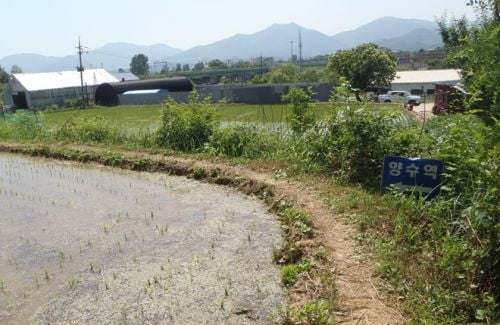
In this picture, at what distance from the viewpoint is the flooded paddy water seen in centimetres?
368

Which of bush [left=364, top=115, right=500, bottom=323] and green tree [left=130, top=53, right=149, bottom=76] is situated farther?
green tree [left=130, top=53, right=149, bottom=76]

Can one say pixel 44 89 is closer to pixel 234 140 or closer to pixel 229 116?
pixel 229 116

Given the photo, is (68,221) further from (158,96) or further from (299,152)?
(158,96)

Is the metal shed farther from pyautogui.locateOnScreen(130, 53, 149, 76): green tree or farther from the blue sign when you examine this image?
pyautogui.locateOnScreen(130, 53, 149, 76): green tree

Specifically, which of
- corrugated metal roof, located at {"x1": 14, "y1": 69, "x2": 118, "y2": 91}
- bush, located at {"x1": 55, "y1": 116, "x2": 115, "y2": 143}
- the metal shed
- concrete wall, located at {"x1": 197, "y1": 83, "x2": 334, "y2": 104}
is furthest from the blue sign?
corrugated metal roof, located at {"x1": 14, "y1": 69, "x2": 118, "y2": 91}

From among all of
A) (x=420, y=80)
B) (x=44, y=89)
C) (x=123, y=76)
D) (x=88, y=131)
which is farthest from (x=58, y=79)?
(x=88, y=131)

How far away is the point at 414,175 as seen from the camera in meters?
5.24

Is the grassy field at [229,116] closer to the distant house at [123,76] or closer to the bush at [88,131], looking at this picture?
the bush at [88,131]

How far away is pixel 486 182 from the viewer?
153 inches

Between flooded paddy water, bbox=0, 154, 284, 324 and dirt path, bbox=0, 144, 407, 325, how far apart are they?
0.53 meters

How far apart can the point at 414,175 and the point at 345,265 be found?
1.84 m

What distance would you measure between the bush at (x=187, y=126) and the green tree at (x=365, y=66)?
94.2 ft

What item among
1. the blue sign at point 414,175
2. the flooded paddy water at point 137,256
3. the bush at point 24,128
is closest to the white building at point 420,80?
the bush at point 24,128

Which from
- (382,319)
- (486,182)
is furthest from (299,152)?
(382,319)
